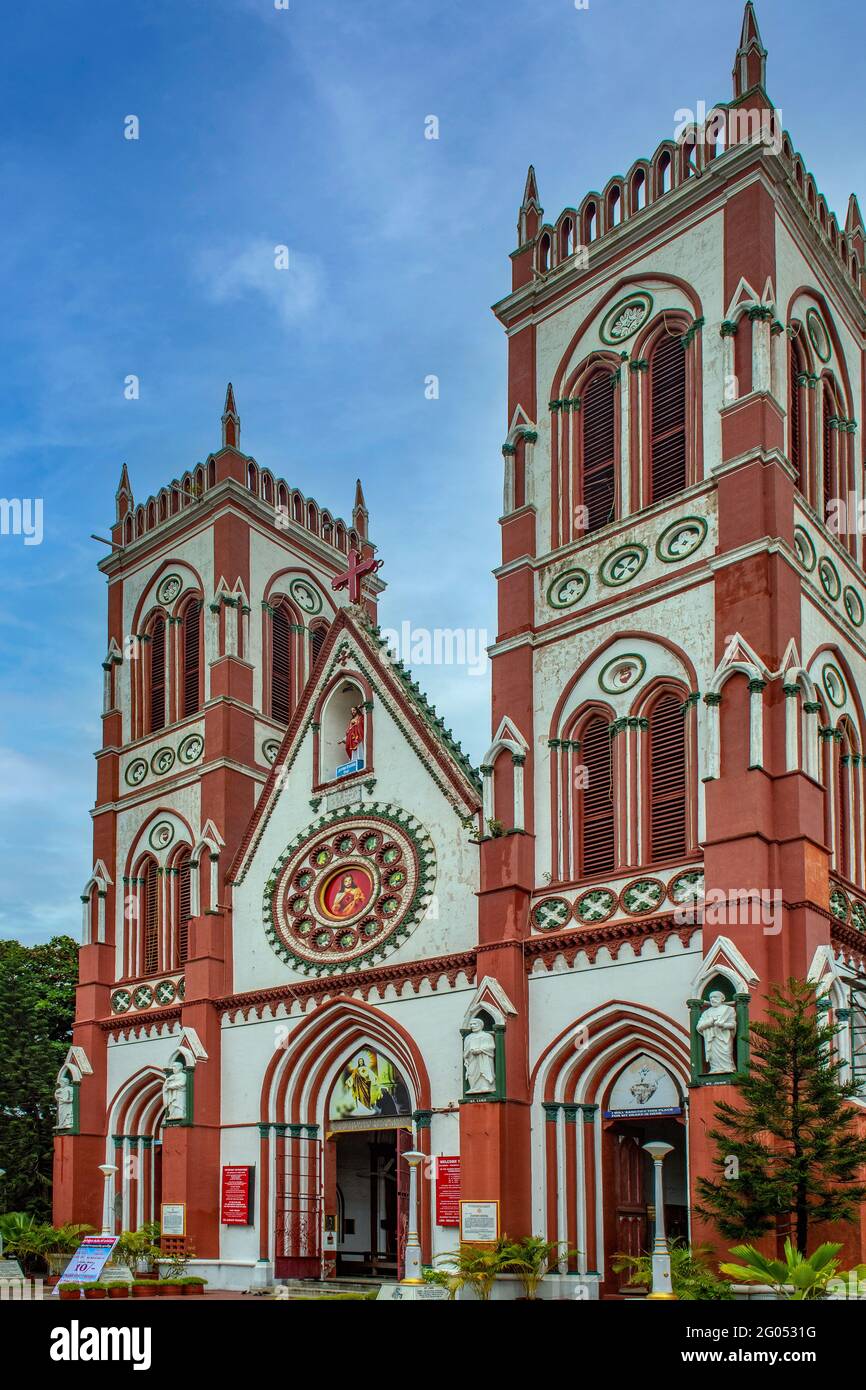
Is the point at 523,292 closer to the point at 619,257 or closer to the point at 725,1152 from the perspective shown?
the point at 619,257

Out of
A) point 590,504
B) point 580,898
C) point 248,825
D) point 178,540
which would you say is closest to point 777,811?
point 580,898

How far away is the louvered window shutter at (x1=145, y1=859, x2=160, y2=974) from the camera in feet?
127

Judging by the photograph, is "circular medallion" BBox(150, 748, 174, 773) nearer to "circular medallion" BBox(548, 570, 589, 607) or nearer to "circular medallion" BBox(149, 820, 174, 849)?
"circular medallion" BBox(149, 820, 174, 849)

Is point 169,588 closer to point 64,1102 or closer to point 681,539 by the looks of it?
point 64,1102

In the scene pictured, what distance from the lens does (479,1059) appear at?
27203 millimetres

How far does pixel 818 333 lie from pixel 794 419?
307cm

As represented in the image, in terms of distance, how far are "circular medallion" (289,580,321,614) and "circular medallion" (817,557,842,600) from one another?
1735cm

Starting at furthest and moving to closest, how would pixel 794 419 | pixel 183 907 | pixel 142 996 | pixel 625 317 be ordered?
pixel 183 907, pixel 142 996, pixel 625 317, pixel 794 419

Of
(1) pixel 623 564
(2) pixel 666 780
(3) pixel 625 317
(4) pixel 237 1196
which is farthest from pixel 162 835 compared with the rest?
(3) pixel 625 317

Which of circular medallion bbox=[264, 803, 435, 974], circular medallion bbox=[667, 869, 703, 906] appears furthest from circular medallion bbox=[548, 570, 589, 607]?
circular medallion bbox=[667, 869, 703, 906]

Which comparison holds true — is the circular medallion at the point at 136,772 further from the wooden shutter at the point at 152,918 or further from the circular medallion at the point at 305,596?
the circular medallion at the point at 305,596

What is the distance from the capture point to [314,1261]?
3209cm

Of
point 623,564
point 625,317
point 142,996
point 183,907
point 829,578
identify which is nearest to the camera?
point 623,564
